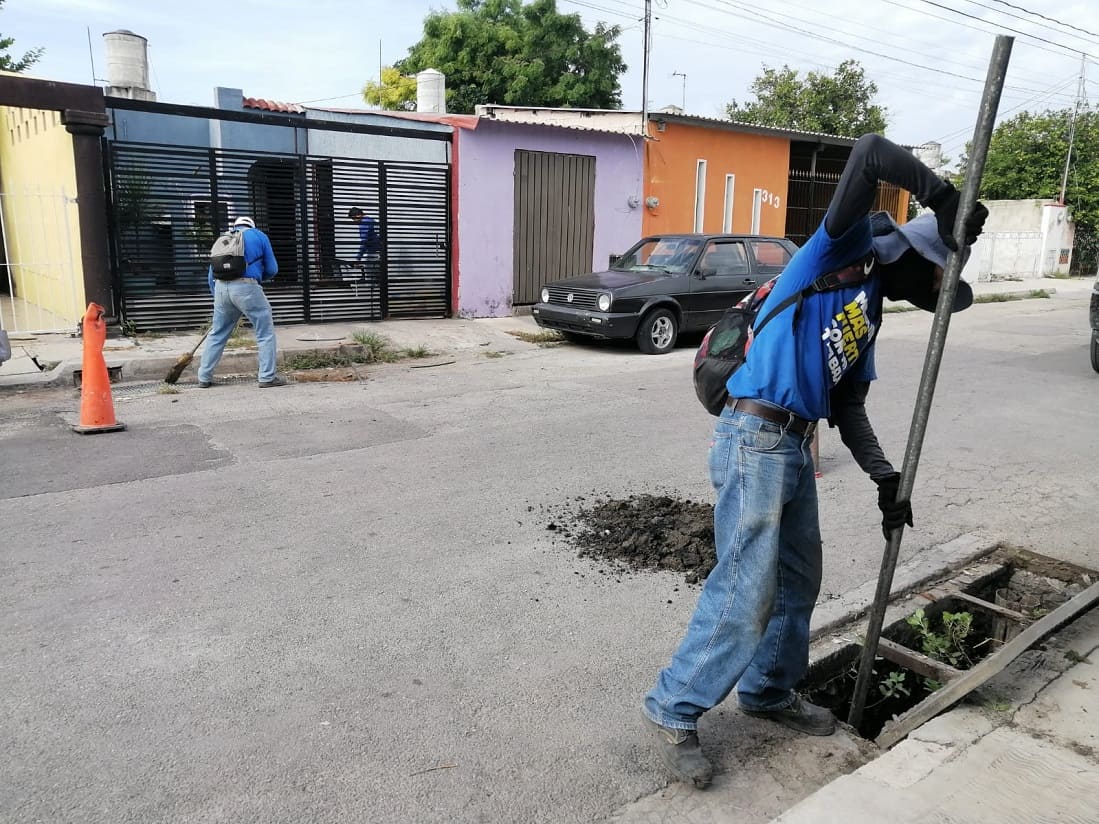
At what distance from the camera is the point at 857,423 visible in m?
3.06

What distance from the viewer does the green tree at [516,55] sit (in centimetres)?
3447

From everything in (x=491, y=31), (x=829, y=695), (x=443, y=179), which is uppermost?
(x=491, y=31)

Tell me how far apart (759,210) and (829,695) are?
1763 centimetres

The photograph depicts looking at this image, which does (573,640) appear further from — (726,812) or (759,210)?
(759,210)

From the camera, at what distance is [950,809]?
2.69 m

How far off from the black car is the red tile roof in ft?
23.9

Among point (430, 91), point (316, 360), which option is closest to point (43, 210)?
point (316, 360)

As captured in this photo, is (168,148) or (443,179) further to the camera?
(443,179)

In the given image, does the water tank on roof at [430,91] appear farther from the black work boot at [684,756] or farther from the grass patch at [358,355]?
the black work boot at [684,756]

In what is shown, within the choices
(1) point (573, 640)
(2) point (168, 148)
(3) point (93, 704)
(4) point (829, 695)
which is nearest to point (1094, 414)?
(4) point (829, 695)

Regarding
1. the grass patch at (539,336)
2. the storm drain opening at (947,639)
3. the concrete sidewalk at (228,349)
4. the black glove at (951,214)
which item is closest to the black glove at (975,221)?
the black glove at (951,214)

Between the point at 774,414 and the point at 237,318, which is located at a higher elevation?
the point at 774,414

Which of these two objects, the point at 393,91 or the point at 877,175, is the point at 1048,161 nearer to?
the point at 393,91

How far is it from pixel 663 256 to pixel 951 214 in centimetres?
1016
